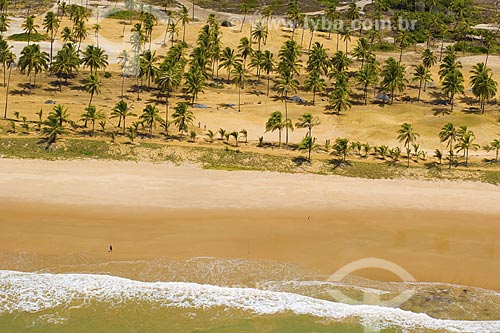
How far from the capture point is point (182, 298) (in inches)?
1836

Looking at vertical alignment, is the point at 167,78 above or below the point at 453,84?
below

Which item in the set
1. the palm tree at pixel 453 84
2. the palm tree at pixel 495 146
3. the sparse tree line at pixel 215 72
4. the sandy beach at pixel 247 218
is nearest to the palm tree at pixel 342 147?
the sandy beach at pixel 247 218

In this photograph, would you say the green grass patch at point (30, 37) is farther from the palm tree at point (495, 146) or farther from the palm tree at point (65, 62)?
the palm tree at point (495, 146)

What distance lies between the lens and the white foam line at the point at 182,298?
44.9 m

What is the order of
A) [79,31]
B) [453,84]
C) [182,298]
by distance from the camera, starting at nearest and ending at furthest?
[182,298]
[453,84]
[79,31]

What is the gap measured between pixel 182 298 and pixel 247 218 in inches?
646

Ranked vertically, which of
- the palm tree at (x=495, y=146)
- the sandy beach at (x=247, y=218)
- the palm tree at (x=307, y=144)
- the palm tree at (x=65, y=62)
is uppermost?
the palm tree at (x=65, y=62)

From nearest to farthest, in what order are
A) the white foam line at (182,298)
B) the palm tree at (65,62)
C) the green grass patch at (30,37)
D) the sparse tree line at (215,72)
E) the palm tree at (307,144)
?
the white foam line at (182,298) → the palm tree at (307,144) → the sparse tree line at (215,72) → the palm tree at (65,62) → the green grass patch at (30,37)

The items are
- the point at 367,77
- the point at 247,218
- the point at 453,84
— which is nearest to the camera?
the point at 247,218

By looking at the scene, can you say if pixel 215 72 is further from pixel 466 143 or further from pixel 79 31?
pixel 466 143

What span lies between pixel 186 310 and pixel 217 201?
2105 centimetres

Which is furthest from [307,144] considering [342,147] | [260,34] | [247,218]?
[260,34]

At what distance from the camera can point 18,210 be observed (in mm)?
61031

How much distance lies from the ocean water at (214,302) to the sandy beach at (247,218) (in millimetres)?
2257
